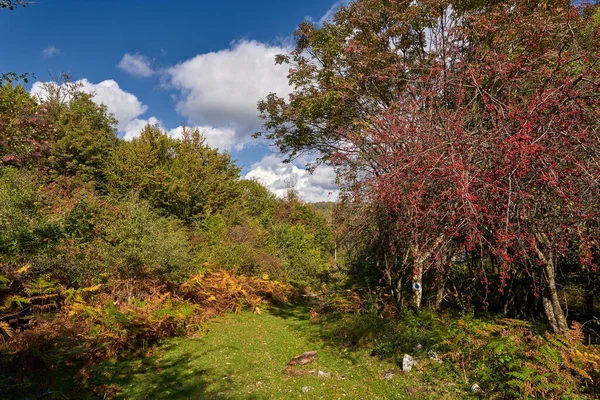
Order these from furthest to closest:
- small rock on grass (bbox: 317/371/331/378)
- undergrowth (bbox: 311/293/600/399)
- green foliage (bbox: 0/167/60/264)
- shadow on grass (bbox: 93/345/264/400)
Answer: green foliage (bbox: 0/167/60/264)
small rock on grass (bbox: 317/371/331/378)
shadow on grass (bbox: 93/345/264/400)
undergrowth (bbox: 311/293/600/399)

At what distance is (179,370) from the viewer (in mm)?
6750

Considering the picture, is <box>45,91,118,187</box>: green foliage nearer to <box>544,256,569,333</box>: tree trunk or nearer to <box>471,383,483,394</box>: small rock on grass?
<box>471,383,483,394</box>: small rock on grass

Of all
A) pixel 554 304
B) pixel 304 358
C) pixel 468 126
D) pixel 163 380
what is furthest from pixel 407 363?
pixel 163 380

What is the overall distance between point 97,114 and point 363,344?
85.2ft

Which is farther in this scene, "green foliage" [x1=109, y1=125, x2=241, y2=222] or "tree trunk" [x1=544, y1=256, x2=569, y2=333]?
"green foliage" [x1=109, y1=125, x2=241, y2=222]

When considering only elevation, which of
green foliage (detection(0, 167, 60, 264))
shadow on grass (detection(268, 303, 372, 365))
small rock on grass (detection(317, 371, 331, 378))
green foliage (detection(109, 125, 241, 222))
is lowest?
shadow on grass (detection(268, 303, 372, 365))

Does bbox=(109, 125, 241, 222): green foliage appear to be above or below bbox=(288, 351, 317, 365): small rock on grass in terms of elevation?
above

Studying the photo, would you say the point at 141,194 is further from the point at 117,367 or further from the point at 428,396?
the point at 428,396

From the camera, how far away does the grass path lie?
538 centimetres

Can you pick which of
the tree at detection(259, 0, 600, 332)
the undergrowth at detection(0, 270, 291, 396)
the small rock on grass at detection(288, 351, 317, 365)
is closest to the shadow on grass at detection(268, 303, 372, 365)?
the small rock on grass at detection(288, 351, 317, 365)

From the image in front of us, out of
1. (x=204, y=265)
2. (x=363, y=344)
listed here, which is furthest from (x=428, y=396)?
(x=204, y=265)

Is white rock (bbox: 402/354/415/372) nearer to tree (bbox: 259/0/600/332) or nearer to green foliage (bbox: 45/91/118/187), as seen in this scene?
tree (bbox: 259/0/600/332)

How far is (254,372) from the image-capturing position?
259 inches

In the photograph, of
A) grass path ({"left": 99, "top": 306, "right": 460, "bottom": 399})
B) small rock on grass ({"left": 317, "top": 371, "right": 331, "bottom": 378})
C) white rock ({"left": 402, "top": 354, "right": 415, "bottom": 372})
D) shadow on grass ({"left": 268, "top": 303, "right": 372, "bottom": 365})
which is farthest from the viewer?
shadow on grass ({"left": 268, "top": 303, "right": 372, "bottom": 365})
